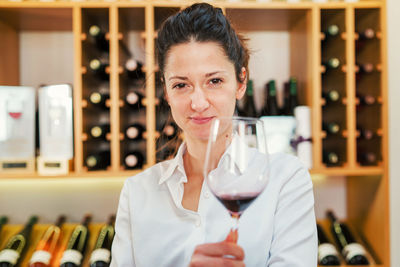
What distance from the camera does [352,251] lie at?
56.6 inches

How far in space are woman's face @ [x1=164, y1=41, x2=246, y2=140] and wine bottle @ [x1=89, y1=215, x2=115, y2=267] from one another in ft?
2.68

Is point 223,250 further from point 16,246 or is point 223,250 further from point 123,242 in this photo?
point 16,246

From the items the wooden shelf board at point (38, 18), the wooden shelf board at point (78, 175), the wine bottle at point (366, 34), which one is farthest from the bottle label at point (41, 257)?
the wine bottle at point (366, 34)

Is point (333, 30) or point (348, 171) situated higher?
point (333, 30)

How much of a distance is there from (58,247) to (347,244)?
1.23 m

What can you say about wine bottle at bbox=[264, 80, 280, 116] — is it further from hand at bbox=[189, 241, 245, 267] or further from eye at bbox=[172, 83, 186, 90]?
hand at bbox=[189, 241, 245, 267]

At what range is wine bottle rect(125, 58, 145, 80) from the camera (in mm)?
1428

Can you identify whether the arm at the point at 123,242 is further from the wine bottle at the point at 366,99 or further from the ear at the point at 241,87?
the wine bottle at the point at 366,99

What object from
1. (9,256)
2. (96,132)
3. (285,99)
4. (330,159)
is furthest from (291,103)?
(9,256)

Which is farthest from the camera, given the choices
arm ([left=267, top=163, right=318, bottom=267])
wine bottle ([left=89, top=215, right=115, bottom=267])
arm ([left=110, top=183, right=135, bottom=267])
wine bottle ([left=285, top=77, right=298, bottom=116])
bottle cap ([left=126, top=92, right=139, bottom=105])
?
wine bottle ([left=285, top=77, right=298, bottom=116])

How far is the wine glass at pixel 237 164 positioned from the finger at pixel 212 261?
1.1 inches

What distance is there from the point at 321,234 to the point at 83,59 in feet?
4.08

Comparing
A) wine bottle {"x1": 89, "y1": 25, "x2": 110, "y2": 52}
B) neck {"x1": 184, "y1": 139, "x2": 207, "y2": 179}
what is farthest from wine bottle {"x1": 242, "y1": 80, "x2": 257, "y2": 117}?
neck {"x1": 184, "y1": 139, "x2": 207, "y2": 179}

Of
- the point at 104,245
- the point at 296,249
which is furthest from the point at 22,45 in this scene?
the point at 296,249
